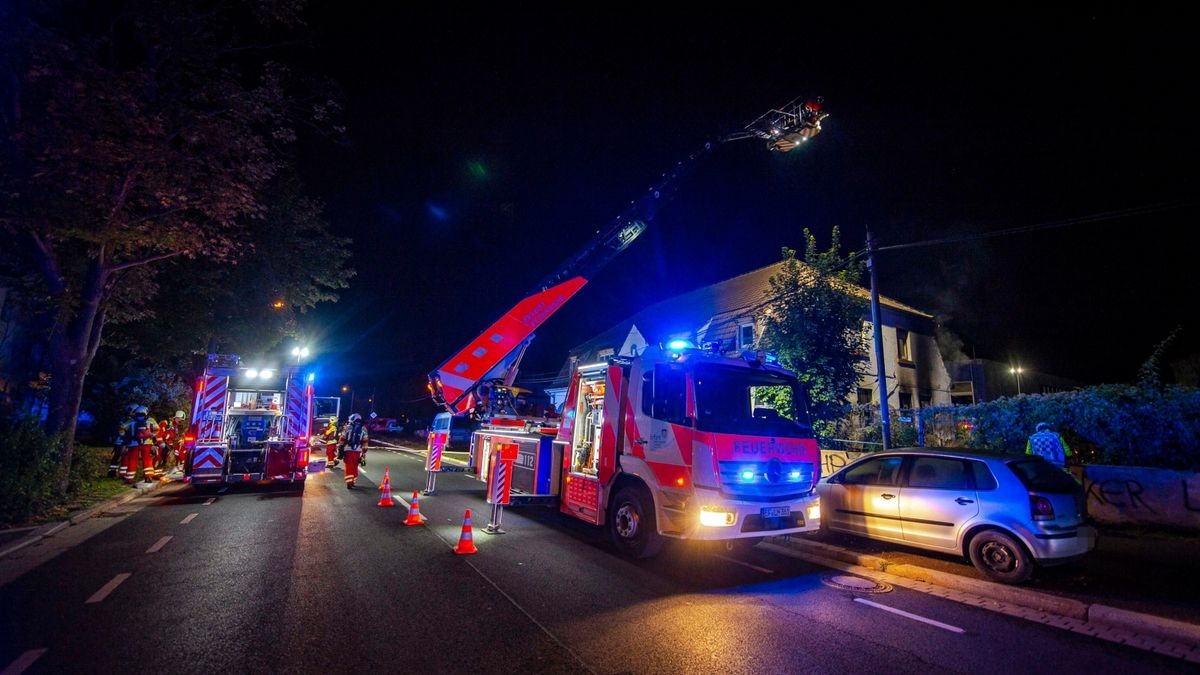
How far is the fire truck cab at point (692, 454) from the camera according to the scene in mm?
6426

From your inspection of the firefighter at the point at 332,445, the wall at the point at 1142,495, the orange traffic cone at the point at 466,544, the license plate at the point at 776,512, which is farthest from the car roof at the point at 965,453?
Result: the firefighter at the point at 332,445

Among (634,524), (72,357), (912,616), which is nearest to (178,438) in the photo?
(72,357)

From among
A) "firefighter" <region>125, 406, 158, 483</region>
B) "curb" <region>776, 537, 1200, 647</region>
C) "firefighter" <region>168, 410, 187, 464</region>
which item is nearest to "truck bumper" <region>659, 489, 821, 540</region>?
"curb" <region>776, 537, 1200, 647</region>

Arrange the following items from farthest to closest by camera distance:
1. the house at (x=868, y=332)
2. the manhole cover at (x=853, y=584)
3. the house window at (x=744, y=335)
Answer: the house window at (x=744, y=335) → the house at (x=868, y=332) → the manhole cover at (x=853, y=584)

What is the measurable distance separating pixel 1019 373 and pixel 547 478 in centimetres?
3124

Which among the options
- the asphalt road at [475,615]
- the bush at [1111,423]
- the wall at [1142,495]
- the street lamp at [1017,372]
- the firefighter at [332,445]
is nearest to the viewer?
the asphalt road at [475,615]

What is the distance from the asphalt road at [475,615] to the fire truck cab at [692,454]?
24.2 inches

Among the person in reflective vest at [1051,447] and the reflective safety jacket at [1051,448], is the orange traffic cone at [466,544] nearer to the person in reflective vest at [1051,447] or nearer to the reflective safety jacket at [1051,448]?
the person in reflective vest at [1051,447]

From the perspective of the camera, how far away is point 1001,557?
6223mm

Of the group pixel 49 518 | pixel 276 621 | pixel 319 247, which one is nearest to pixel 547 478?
pixel 276 621

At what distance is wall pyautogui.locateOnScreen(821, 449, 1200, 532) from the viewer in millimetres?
8312

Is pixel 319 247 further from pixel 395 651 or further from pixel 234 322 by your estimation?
pixel 395 651

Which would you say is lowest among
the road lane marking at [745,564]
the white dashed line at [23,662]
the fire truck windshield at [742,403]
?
the road lane marking at [745,564]

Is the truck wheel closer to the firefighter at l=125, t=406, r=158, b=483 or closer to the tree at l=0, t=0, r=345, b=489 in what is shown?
the tree at l=0, t=0, r=345, b=489
